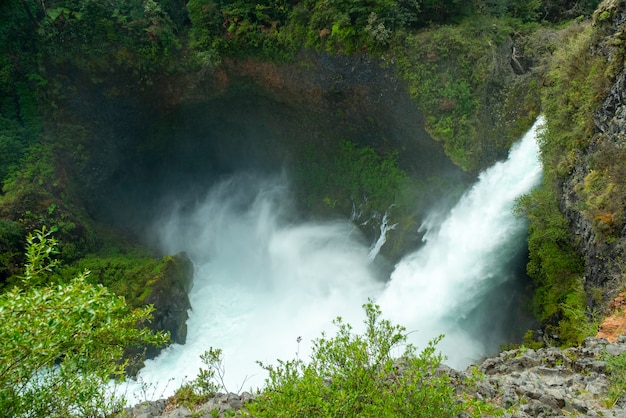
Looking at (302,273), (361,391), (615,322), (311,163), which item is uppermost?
(311,163)

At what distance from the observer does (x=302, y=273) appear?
18359mm

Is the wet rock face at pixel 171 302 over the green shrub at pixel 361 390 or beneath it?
over

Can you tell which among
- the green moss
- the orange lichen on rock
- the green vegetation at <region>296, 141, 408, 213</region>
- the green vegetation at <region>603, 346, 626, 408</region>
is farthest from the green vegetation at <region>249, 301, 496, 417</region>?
the green vegetation at <region>296, 141, 408, 213</region>

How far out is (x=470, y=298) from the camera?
12.8 m

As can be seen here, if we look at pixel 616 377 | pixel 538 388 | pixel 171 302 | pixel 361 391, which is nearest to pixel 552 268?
pixel 616 377

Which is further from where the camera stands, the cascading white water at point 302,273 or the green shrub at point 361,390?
the cascading white water at point 302,273

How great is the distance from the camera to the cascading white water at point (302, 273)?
42.6ft

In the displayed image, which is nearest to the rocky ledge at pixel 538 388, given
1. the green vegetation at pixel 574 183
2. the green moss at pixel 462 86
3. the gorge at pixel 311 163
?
the green vegetation at pixel 574 183

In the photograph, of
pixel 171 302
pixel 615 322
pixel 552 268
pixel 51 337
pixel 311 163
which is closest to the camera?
pixel 51 337

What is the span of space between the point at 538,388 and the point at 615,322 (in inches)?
106

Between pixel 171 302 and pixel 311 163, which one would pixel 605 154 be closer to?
pixel 311 163

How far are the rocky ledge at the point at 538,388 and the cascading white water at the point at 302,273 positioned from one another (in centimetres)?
230

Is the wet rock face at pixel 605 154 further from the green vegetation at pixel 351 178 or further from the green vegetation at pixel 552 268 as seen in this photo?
the green vegetation at pixel 351 178

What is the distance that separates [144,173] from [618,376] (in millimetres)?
19808
